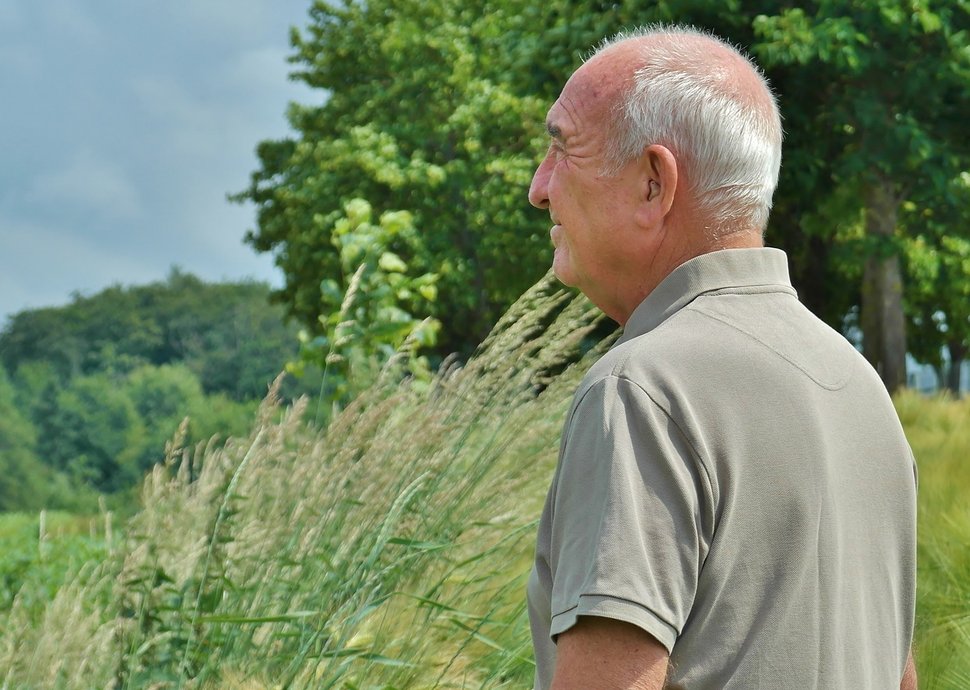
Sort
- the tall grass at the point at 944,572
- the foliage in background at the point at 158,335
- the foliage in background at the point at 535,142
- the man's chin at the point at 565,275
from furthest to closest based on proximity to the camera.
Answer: the foliage in background at the point at 158,335 < the foliage in background at the point at 535,142 < the tall grass at the point at 944,572 < the man's chin at the point at 565,275

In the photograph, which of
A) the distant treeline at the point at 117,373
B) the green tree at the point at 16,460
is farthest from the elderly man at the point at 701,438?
the green tree at the point at 16,460

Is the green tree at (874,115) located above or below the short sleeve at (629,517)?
above

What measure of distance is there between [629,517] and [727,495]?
116 mm

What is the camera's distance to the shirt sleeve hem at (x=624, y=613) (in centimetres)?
98

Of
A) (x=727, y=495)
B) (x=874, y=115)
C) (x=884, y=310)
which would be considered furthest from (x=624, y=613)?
(x=884, y=310)

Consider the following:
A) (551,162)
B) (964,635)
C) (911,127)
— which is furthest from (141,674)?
(911,127)

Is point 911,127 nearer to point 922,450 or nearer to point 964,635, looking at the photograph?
point 922,450

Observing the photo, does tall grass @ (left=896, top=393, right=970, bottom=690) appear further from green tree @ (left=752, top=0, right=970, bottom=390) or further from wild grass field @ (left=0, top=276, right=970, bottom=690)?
green tree @ (left=752, top=0, right=970, bottom=390)

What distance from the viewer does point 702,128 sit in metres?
1.19

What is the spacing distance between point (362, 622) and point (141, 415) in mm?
33511

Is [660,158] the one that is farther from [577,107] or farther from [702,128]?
[577,107]

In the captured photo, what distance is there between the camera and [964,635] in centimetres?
311

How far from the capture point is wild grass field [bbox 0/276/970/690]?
2498 mm

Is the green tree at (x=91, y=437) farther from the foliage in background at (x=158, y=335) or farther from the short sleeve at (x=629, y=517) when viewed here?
the short sleeve at (x=629, y=517)
